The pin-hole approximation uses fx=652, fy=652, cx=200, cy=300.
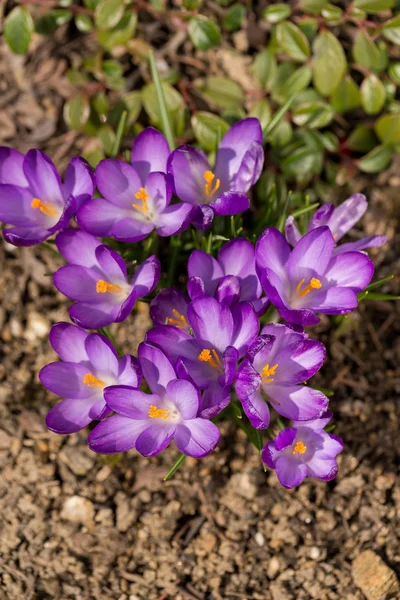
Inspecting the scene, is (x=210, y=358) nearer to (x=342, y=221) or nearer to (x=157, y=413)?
(x=157, y=413)

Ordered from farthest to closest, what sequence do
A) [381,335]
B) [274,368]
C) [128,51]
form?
[128,51] < [381,335] < [274,368]

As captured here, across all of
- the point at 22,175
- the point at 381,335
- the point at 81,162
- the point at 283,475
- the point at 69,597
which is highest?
the point at 81,162

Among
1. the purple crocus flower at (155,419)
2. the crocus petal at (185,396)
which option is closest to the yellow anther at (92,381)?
the purple crocus flower at (155,419)

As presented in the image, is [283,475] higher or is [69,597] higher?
[283,475]

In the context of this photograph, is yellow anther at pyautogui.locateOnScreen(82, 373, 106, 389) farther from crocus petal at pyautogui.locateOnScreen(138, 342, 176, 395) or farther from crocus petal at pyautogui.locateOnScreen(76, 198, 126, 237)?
crocus petal at pyautogui.locateOnScreen(76, 198, 126, 237)

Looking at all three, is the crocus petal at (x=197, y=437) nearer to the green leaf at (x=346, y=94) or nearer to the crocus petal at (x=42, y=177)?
the crocus petal at (x=42, y=177)

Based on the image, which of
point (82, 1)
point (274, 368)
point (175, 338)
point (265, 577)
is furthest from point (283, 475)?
point (82, 1)

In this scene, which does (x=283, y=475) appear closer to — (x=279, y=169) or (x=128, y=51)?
(x=279, y=169)
